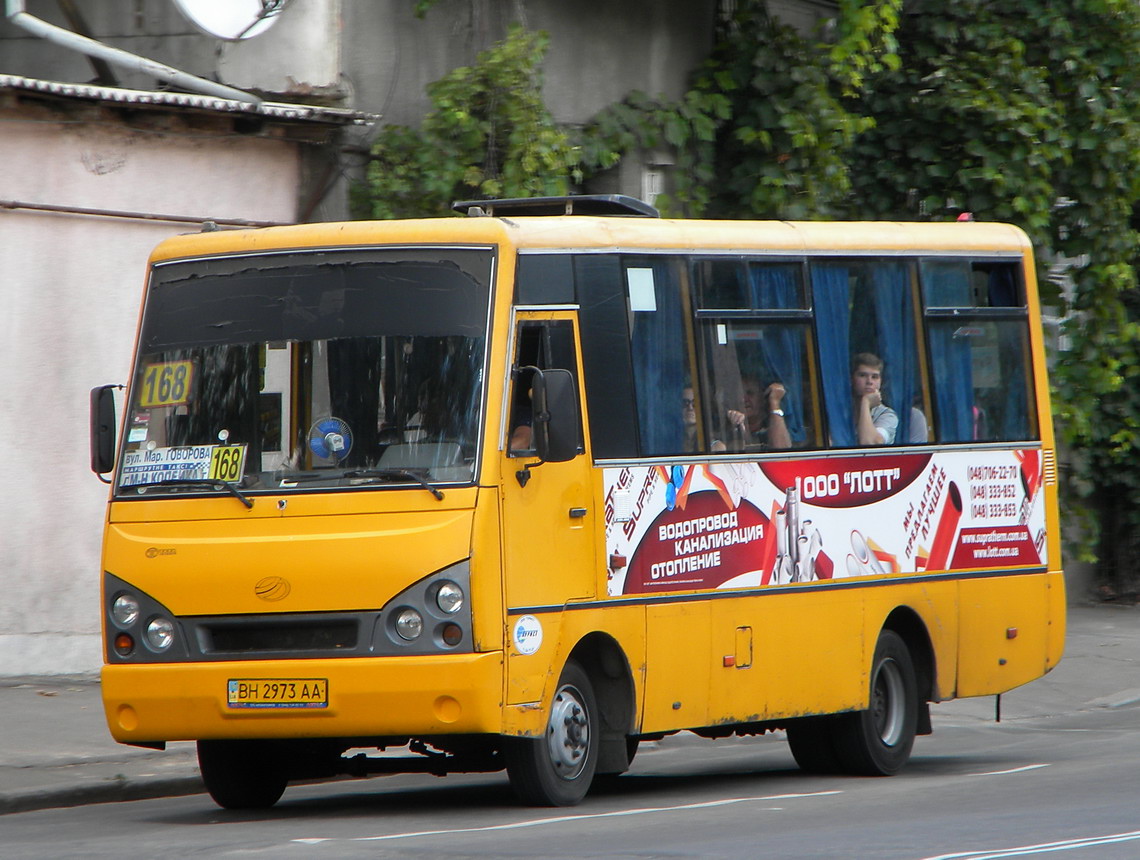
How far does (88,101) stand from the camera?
45.9 ft

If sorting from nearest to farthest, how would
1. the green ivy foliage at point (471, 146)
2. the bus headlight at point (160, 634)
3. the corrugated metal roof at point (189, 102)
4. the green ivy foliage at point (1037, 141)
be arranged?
the bus headlight at point (160, 634) < the corrugated metal roof at point (189, 102) < the green ivy foliage at point (471, 146) < the green ivy foliage at point (1037, 141)

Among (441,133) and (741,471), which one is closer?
(741,471)

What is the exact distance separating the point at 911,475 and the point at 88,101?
646 centimetres

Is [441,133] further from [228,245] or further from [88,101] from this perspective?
[228,245]

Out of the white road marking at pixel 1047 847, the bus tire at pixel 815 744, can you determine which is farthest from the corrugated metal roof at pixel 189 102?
the white road marking at pixel 1047 847

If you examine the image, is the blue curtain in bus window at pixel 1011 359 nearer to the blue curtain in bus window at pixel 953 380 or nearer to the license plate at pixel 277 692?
the blue curtain in bus window at pixel 953 380

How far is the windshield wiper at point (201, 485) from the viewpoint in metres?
8.89

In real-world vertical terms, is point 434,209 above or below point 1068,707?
above

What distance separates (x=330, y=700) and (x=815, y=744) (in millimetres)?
3817

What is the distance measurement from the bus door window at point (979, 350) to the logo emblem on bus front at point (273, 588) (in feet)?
14.9

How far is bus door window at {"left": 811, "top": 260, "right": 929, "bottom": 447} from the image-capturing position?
36.0 feet

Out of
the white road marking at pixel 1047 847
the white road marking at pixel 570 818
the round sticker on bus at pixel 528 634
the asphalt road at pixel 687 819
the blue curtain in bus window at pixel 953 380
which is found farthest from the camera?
the blue curtain in bus window at pixel 953 380

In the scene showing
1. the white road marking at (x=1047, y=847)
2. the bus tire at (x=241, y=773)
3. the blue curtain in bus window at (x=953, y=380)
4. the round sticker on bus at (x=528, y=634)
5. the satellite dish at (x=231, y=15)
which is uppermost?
the satellite dish at (x=231, y=15)

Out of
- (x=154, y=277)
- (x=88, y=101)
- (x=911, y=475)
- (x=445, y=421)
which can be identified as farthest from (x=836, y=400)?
(x=88, y=101)
